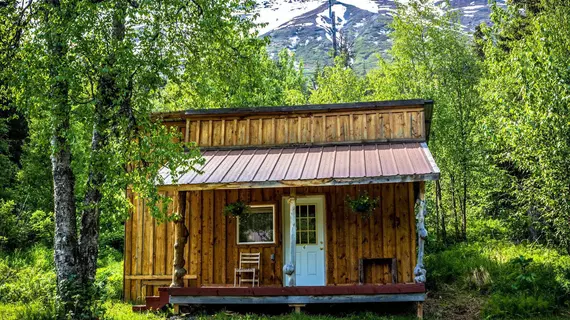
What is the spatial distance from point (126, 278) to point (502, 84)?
1099 centimetres

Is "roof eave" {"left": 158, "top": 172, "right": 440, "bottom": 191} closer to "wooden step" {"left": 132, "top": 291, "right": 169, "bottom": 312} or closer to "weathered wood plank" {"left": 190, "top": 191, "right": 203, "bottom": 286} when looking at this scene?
"weathered wood plank" {"left": 190, "top": 191, "right": 203, "bottom": 286}

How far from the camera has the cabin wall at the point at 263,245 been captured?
11.8 m

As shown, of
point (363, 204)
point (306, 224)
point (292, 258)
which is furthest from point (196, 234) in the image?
point (363, 204)

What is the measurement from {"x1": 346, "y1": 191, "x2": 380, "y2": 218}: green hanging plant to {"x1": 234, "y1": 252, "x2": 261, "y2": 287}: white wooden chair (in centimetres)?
260

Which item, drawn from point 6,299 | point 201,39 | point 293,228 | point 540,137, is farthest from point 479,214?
point 6,299

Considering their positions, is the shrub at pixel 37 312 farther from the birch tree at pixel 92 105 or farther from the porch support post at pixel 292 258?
the porch support post at pixel 292 258

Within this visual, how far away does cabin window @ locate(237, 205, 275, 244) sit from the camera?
12.4 metres

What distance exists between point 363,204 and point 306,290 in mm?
2398

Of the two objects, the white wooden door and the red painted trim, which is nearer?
the red painted trim

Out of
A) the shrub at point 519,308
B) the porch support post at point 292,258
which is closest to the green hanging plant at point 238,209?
the porch support post at point 292,258

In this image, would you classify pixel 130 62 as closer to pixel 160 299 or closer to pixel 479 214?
pixel 160 299

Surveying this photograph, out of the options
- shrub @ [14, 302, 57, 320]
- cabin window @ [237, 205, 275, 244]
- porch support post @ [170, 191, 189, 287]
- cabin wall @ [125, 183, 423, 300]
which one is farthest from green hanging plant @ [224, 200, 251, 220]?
shrub @ [14, 302, 57, 320]

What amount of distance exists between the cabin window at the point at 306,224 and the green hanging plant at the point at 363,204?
1025 millimetres

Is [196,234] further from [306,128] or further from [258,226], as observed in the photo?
[306,128]
